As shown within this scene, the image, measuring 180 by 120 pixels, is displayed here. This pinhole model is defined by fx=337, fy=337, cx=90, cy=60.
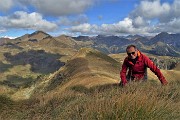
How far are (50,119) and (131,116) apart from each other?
8.74 feet

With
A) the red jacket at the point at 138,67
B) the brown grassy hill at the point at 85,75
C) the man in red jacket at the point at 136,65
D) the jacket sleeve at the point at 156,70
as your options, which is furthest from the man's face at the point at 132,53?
the brown grassy hill at the point at 85,75

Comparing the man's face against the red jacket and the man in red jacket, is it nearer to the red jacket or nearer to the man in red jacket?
the man in red jacket

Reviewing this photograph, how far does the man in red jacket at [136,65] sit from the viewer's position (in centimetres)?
1286

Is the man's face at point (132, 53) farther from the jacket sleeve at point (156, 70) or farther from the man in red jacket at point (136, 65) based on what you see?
the jacket sleeve at point (156, 70)

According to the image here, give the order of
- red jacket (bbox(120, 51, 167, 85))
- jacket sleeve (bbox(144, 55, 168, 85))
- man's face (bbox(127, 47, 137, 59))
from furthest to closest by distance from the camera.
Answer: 1. red jacket (bbox(120, 51, 167, 85))
2. man's face (bbox(127, 47, 137, 59))
3. jacket sleeve (bbox(144, 55, 168, 85))

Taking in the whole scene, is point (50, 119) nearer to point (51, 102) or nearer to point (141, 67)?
point (51, 102)

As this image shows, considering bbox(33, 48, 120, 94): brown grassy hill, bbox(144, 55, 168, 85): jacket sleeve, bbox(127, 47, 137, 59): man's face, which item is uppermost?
bbox(127, 47, 137, 59): man's face

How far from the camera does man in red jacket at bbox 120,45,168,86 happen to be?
12859 mm

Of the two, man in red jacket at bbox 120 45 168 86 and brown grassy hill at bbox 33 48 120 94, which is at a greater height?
man in red jacket at bbox 120 45 168 86

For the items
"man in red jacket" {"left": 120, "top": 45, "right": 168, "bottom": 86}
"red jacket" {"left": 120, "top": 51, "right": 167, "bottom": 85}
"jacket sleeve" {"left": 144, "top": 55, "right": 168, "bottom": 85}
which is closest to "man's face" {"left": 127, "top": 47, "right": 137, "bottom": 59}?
"man in red jacket" {"left": 120, "top": 45, "right": 168, "bottom": 86}

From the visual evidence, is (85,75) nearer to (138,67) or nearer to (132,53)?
(138,67)

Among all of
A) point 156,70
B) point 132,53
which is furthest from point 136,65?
point 156,70

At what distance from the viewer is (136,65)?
13.6 m

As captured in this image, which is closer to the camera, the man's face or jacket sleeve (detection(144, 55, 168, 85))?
jacket sleeve (detection(144, 55, 168, 85))
